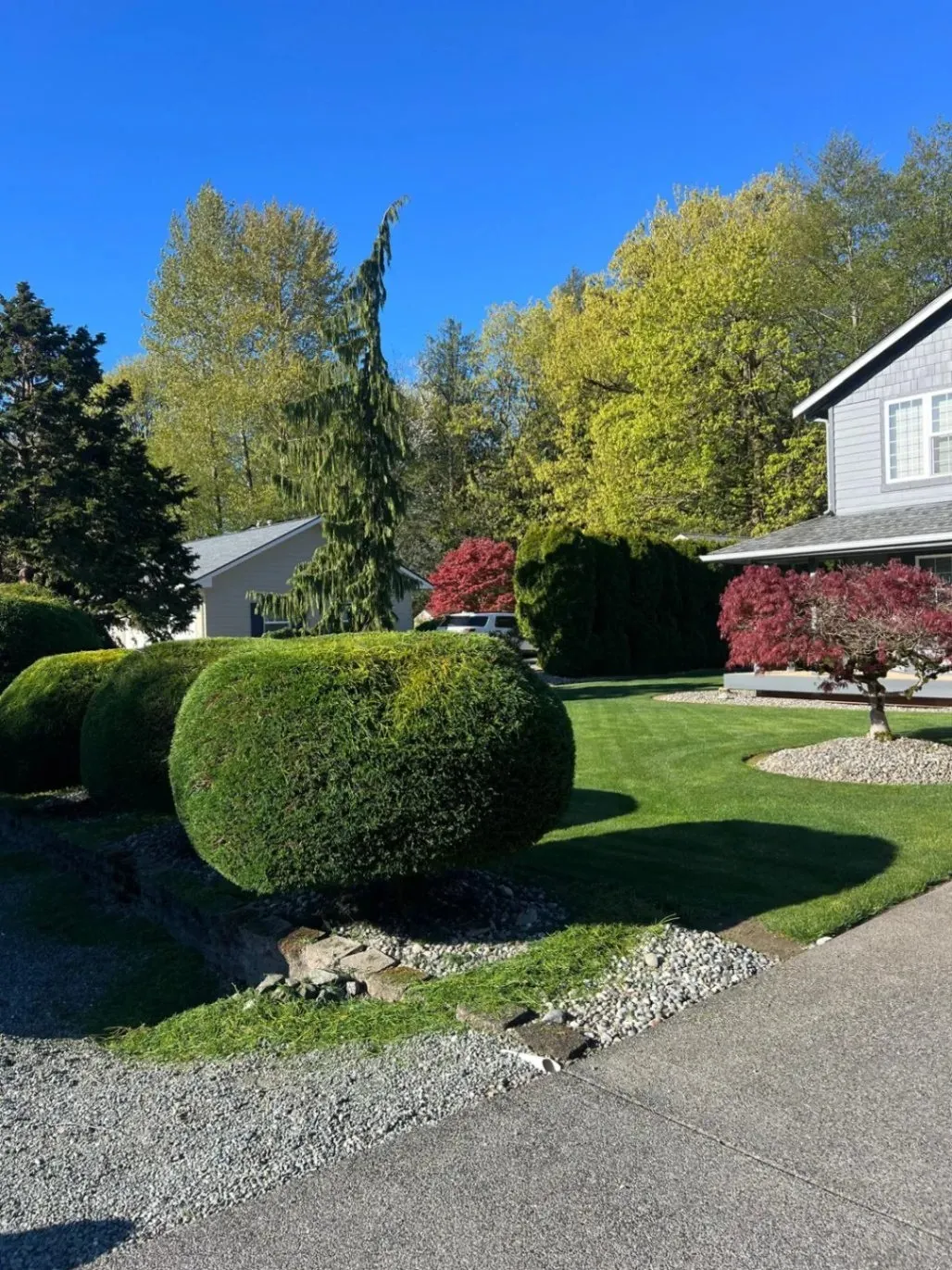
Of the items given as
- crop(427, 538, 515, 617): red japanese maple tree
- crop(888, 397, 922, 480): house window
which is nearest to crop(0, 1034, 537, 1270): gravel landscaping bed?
crop(888, 397, 922, 480): house window

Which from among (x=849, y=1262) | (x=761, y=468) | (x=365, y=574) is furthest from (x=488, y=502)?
(x=849, y=1262)

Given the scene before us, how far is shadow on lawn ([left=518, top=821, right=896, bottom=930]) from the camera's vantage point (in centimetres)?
564

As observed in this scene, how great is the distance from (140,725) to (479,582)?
909 inches

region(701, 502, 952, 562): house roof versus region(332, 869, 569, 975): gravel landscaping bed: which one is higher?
region(701, 502, 952, 562): house roof

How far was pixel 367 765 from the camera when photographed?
477 cm

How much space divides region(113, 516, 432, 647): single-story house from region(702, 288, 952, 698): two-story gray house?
12.4 meters

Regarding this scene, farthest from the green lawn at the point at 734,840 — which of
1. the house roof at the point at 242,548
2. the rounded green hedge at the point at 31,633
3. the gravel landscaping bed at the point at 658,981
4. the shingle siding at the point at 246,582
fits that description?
the shingle siding at the point at 246,582

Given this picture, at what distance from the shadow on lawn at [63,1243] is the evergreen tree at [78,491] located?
18.6 metres

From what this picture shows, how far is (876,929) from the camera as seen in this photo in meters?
5.22

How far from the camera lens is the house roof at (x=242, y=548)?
88.6 feet

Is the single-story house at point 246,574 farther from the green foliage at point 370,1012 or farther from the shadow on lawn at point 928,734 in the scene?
the green foliage at point 370,1012

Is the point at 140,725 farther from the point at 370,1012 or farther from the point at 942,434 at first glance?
the point at 942,434

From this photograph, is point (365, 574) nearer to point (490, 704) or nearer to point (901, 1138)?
point (490, 704)

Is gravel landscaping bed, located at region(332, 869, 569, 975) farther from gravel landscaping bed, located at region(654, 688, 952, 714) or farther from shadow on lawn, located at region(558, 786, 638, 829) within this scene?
gravel landscaping bed, located at region(654, 688, 952, 714)
